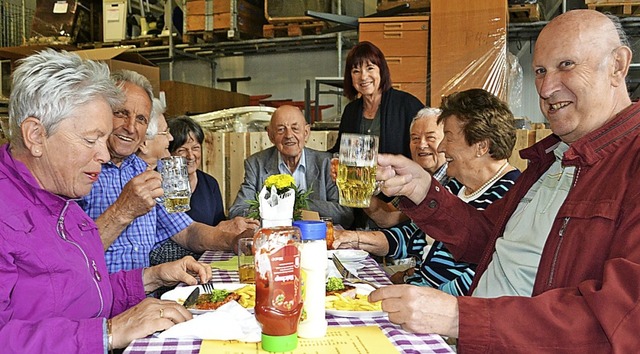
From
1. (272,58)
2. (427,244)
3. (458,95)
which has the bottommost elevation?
(427,244)

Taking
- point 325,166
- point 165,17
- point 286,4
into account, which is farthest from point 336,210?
point 165,17

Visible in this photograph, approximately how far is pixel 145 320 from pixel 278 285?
47cm

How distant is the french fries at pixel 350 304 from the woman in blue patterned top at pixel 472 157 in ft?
2.55

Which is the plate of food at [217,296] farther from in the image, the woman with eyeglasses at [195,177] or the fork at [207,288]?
the woman with eyeglasses at [195,177]

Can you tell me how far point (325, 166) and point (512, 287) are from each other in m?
2.56

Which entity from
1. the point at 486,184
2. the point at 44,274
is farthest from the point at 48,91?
the point at 486,184

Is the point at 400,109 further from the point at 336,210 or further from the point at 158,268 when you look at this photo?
the point at 158,268

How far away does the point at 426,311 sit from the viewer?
1465 mm

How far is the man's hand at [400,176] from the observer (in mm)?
2104

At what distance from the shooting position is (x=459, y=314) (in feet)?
4.78

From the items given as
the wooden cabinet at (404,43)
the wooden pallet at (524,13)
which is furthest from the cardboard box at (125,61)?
the wooden pallet at (524,13)

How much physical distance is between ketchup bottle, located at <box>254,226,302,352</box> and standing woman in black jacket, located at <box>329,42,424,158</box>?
10.7ft

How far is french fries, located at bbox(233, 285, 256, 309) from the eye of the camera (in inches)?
71.3

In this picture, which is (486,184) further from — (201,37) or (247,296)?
(201,37)
